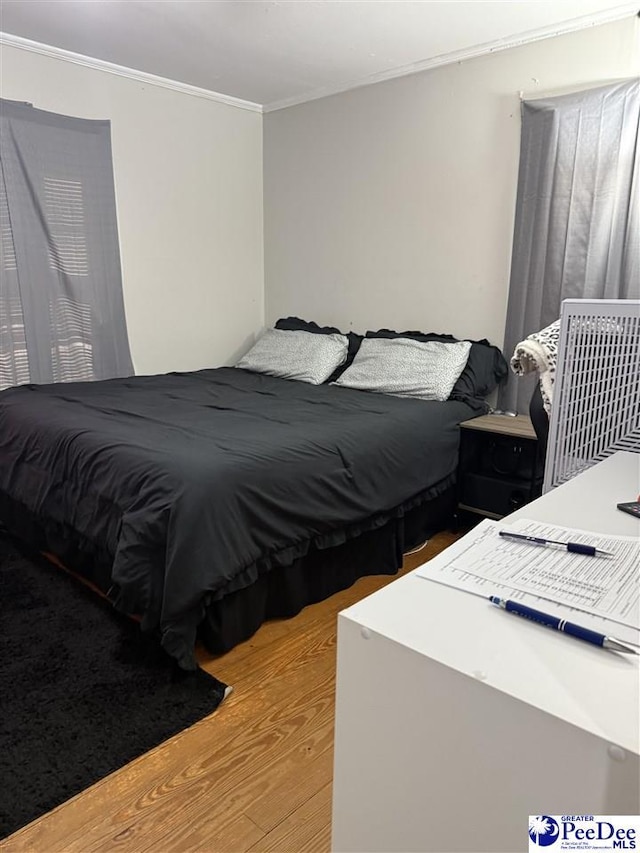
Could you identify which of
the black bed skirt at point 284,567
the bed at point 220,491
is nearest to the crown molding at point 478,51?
the bed at point 220,491

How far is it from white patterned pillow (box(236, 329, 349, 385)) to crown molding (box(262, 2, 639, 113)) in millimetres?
1398

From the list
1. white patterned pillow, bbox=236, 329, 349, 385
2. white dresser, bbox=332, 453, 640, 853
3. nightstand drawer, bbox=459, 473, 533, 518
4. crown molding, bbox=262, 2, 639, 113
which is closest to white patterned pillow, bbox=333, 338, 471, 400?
white patterned pillow, bbox=236, 329, 349, 385

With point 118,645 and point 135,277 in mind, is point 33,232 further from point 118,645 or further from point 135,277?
point 118,645

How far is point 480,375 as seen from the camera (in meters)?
2.91

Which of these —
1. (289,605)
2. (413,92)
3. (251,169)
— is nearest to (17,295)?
(251,169)

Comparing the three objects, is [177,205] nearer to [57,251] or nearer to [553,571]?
[57,251]

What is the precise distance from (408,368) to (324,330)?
83cm

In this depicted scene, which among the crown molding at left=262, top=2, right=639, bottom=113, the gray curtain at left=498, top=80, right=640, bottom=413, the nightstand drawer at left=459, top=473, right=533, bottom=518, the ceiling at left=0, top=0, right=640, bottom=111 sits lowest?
the nightstand drawer at left=459, top=473, right=533, bottom=518

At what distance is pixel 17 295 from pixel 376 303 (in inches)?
75.3

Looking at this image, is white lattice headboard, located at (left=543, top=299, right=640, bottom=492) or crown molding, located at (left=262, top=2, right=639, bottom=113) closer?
white lattice headboard, located at (left=543, top=299, right=640, bottom=492)

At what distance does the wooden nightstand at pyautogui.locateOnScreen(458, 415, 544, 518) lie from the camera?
256 cm

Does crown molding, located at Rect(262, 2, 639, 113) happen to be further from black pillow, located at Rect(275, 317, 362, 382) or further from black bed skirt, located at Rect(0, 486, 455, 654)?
black bed skirt, located at Rect(0, 486, 455, 654)

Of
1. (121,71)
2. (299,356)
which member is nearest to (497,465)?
(299,356)

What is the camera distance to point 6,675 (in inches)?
71.2
